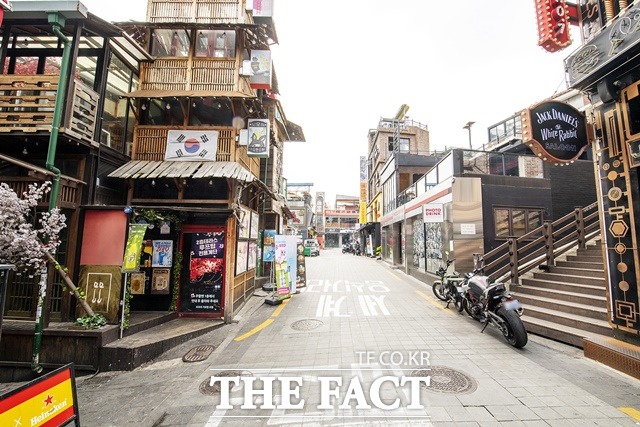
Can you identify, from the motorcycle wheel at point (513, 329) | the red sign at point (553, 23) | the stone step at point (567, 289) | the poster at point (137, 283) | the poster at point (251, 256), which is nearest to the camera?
the motorcycle wheel at point (513, 329)

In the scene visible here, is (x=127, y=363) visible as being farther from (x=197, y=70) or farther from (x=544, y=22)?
(x=544, y=22)

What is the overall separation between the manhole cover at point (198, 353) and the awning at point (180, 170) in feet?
15.1

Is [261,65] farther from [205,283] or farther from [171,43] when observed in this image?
[205,283]

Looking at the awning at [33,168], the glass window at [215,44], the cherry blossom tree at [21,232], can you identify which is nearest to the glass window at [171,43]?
the glass window at [215,44]

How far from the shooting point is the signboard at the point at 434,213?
12.6m

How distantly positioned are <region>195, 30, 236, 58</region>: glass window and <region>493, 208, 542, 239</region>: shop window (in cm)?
1262

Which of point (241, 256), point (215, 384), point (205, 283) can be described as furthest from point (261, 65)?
point (215, 384)

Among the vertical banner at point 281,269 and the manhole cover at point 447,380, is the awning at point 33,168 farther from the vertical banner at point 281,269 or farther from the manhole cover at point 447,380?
the manhole cover at point 447,380

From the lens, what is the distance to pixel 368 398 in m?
4.36

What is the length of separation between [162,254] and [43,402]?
6058 mm

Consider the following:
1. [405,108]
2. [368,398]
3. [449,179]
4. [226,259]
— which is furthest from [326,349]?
[405,108]

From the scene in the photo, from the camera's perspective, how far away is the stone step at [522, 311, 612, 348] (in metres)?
6.10

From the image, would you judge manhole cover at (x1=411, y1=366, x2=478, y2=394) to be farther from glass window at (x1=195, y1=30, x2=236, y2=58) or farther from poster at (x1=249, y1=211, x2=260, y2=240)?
glass window at (x1=195, y1=30, x2=236, y2=58)

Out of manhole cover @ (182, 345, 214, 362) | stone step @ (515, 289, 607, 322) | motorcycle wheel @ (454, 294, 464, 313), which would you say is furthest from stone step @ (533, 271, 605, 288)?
manhole cover @ (182, 345, 214, 362)
